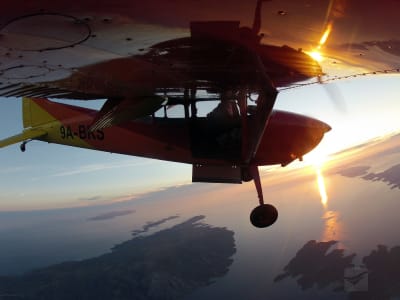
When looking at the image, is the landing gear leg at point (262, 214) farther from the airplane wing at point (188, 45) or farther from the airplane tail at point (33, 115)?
the airplane tail at point (33, 115)

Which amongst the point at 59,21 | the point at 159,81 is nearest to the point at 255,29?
the point at 59,21

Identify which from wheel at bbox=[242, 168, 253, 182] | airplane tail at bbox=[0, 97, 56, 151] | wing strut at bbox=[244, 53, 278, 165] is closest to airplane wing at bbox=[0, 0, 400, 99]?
wing strut at bbox=[244, 53, 278, 165]

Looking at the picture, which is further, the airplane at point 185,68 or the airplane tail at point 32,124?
the airplane tail at point 32,124

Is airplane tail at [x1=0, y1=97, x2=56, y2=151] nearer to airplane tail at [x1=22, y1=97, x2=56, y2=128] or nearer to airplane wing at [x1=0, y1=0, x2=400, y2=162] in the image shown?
airplane tail at [x1=22, y1=97, x2=56, y2=128]

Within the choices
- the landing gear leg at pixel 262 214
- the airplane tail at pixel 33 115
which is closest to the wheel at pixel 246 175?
the landing gear leg at pixel 262 214

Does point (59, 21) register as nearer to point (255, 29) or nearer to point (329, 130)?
point (255, 29)

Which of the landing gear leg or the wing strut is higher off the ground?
the wing strut
